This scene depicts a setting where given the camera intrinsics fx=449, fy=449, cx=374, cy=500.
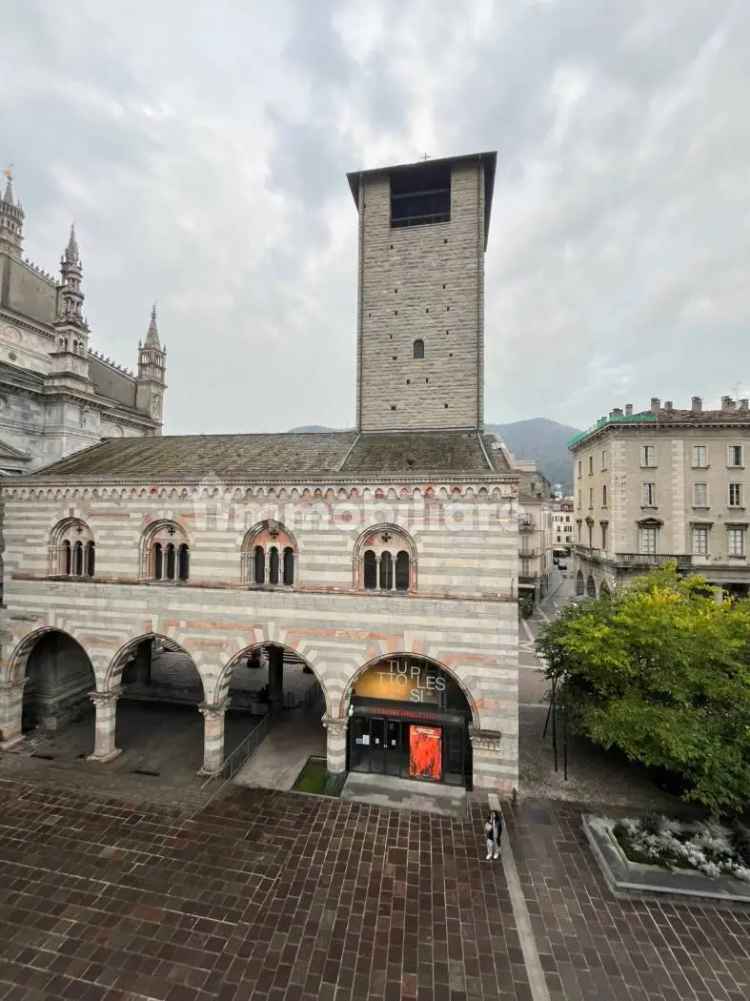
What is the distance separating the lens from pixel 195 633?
61.4ft

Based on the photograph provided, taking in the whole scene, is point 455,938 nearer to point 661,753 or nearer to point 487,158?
point 661,753

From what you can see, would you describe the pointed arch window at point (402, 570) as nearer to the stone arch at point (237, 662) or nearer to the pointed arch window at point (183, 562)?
the stone arch at point (237, 662)

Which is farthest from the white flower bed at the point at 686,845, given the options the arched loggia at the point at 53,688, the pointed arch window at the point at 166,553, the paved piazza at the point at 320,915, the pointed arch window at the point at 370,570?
the arched loggia at the point at 53,688

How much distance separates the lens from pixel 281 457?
2188 centimetres

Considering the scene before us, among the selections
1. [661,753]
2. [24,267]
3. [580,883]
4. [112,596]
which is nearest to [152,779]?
[112,596]

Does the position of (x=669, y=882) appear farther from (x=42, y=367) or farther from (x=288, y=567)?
(x=42, y=367)

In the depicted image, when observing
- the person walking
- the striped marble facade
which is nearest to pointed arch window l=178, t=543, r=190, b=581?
the striped marble facade

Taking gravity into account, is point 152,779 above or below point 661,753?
below

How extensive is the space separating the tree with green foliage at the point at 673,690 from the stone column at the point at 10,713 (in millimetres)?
24732

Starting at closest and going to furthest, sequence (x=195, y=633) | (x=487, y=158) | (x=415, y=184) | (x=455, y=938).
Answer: (x=455, y=938) → (x=195, y=633) → (x=487, y=158) → (x=415, y=184)

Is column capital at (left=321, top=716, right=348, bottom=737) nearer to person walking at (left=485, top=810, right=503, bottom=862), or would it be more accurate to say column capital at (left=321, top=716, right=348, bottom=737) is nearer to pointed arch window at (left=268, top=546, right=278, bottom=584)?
pointed arch window at (left=268, top=546, right=278, bottom=584)

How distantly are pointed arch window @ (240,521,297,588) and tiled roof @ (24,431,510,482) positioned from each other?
7.58 ft

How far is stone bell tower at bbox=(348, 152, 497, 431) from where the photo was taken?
26094mm

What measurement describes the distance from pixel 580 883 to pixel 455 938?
4.37 metres
